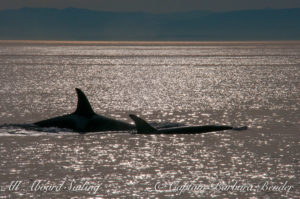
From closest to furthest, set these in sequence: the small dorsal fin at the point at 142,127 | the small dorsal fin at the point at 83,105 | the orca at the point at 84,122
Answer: the small dorsal fin at the point at 142,127, the orca at the point at 84,122, the small dorsal fin at the point at 83,105

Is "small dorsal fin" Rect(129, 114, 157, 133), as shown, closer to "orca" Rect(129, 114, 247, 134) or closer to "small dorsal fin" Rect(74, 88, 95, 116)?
"orca" Rect(129, 114, 247, 134)

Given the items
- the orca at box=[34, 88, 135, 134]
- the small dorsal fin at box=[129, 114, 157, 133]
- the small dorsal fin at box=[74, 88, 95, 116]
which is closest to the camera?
the small dorsal fin at box=[129, 114, 157, 133]

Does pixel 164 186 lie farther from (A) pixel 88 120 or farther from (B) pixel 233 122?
(B) pixel 233 122

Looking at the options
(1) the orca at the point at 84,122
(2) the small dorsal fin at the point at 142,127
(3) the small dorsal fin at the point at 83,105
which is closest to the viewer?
(2) the small dorsal fin at the point at 142,127

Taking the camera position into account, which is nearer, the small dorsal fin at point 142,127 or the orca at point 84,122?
the small dorsal fin at point 142,127

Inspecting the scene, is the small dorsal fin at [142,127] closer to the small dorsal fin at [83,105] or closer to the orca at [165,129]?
the orca at [165,129]

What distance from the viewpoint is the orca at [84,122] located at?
1017 inches

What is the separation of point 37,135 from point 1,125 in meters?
2.90

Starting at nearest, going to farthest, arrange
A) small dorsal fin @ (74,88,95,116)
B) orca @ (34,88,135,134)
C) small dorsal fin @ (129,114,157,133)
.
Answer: small dorsal fin @ (129,114,157,133)
orca @ (34,88,135,134)
small dorsal fin @ (74,88,95,116)

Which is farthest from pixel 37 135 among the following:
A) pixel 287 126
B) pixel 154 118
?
pixel 287 126

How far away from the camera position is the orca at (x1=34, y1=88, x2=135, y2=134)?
25.8 metres

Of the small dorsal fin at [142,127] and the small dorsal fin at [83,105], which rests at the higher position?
the small dorsal fin at [83,105]

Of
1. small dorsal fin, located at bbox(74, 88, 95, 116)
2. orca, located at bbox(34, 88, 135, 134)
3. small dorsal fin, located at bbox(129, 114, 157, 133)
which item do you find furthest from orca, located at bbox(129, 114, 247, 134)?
small dorsal fin, located at bbox(74, 88, 95, 116)

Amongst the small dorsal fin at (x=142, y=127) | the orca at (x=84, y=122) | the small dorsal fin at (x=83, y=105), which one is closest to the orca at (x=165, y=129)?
the small dorsal fin at (x=142, y=127)
